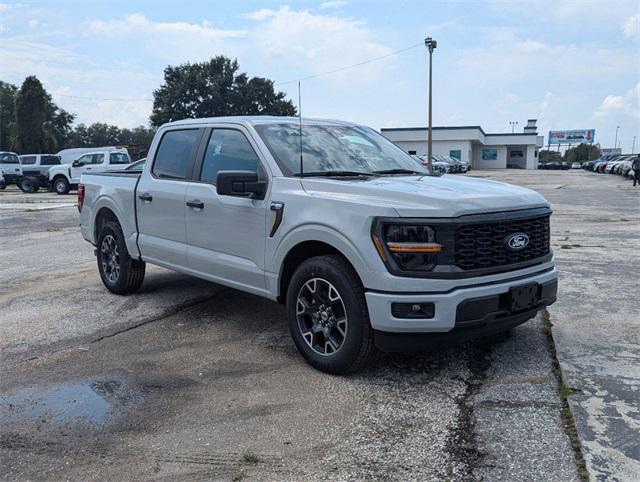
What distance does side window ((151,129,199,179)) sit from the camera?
18.4 ft

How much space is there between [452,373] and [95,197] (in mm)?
4676

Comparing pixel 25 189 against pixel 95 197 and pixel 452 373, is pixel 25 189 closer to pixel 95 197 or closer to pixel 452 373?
pixel 95 197

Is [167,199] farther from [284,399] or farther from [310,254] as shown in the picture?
[284,399]

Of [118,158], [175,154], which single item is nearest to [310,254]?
[175,154]

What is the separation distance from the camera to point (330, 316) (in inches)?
164

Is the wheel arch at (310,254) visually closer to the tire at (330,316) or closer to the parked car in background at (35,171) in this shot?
the tire at (330,316)

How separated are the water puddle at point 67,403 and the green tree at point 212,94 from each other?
62.4 metres

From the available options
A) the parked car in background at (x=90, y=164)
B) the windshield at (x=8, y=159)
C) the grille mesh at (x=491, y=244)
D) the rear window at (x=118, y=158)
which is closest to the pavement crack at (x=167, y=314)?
the grille mesh at (x=491, y=244)

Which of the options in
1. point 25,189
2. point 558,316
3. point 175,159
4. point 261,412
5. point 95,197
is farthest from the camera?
point 25,189

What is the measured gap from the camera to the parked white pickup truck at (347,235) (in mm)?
3771

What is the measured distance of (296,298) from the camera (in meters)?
4.38

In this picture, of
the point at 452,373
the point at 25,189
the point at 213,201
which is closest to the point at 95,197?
the point at 213,201

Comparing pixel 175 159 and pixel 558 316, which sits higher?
pixel 175 159

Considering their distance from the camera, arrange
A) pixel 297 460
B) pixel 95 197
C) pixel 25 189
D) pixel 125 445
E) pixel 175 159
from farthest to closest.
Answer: pixel 25 189 → pixel 95 197 → pixel 175 159 → pixel 125 445 → pixel 297 460
